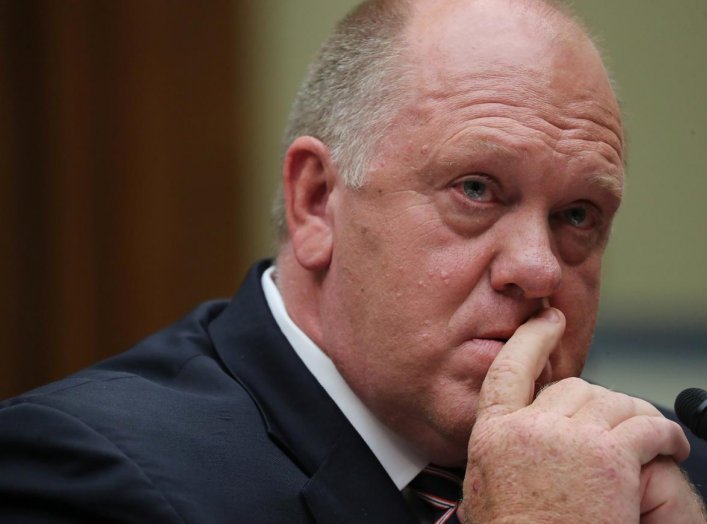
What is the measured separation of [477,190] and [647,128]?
182cm

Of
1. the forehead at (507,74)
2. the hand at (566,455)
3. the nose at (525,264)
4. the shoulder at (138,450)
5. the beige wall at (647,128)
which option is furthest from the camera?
the beige wall at (647,128)

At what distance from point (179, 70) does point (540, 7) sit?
7.92 feet

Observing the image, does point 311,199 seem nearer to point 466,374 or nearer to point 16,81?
point 466,374

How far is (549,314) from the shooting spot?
2.10 meters

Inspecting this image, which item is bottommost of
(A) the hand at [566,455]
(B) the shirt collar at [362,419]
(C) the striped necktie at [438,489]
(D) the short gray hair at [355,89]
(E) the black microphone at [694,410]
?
(C) the striped necktie at [438,489]

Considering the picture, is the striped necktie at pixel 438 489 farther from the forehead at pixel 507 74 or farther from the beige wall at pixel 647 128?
the beige wall at pixel 647 128

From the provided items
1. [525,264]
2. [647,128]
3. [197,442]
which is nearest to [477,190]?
[525,264]

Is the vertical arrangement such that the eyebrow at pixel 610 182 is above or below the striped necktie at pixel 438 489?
above

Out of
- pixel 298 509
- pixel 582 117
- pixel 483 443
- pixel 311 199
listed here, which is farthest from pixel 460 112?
pixel 298 509

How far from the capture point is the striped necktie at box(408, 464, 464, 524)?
7.21 ft

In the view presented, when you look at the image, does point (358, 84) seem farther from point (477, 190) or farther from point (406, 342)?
point (406, 342)

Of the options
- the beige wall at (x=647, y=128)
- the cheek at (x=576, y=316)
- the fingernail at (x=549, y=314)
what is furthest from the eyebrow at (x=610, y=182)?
the beige wall at (x=647, y=128)

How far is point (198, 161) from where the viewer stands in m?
4.40

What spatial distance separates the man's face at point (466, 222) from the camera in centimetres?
206
